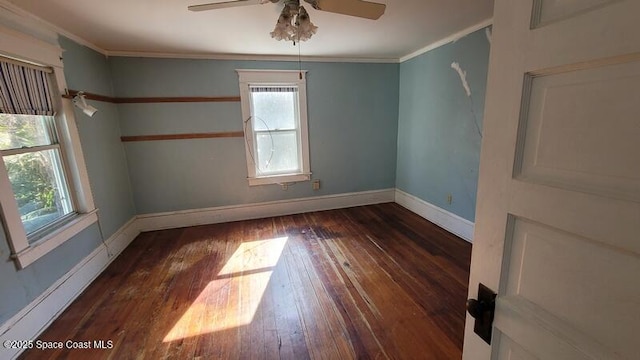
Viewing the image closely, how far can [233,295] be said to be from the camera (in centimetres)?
219

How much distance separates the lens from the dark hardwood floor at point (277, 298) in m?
1.68

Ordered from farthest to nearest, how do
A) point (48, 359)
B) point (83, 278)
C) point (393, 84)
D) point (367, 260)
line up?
point (393, 84), point (367, 260), point (83, 278), point (48, 359)

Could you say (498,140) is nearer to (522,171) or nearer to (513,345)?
(522,171)

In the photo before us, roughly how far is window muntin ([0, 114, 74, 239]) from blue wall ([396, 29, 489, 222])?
3.78 meters

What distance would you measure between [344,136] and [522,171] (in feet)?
11.3

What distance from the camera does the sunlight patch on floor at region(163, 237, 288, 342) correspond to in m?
1.87

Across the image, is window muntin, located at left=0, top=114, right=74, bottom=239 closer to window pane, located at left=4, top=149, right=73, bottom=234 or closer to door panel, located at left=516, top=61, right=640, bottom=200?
window pane, located at left=4, top=149, right=73, bottom=234

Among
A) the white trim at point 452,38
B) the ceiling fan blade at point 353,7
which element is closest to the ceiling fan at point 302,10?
the ceiling fan blade at point 353,7

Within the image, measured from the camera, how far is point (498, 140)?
60 centimetres

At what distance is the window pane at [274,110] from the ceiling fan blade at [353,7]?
2.08 metres

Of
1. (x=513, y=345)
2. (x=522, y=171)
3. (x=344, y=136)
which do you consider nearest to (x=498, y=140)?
(x=522, y=171)

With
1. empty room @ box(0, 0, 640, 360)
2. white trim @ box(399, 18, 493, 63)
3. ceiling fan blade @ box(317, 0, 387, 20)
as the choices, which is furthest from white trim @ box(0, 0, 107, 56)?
white trim @ box(399, 18, 493, 63)

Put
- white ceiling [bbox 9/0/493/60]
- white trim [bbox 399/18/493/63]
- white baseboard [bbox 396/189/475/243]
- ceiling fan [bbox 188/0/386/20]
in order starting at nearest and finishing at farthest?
ceiling fan [bbox 188/0/386/20] → white ceiling [bbox 9/0/493/60] → white trim [bbox 399/18/493/63] → white baseboard [bbox 396/189/475/243]

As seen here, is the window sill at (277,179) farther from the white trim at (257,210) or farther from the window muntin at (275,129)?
the white trim at (257,210)
